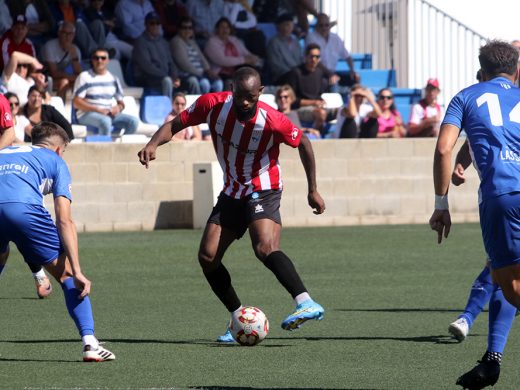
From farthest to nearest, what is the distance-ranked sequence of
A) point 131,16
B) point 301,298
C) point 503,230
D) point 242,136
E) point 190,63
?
point 131,16
point 190,63
point 242,136
point 301,298
point 503,230

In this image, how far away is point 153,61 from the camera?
2030 centimetres

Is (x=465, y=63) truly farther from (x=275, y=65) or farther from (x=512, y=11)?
(x=275, y=65)

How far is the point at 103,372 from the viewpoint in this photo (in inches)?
301

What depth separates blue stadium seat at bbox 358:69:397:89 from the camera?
23.4 metres

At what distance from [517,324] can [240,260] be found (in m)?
5.37

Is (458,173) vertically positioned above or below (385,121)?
above

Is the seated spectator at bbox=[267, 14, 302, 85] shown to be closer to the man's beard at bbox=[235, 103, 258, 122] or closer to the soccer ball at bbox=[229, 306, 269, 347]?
the man's beard at bbox=[235, 103, 258, 122]

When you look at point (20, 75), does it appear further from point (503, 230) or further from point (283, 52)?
point (503, 230)

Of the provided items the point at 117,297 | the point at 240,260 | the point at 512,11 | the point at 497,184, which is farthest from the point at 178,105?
the point at 497,184

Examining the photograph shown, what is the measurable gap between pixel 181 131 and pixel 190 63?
1.82 m

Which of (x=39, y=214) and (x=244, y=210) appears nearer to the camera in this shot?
(x=39, y=214)

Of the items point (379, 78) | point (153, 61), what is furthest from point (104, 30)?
point (379, 78)

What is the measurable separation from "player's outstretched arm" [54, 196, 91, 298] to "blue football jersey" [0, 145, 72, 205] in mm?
267

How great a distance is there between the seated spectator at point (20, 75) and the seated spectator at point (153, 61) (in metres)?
2.30
